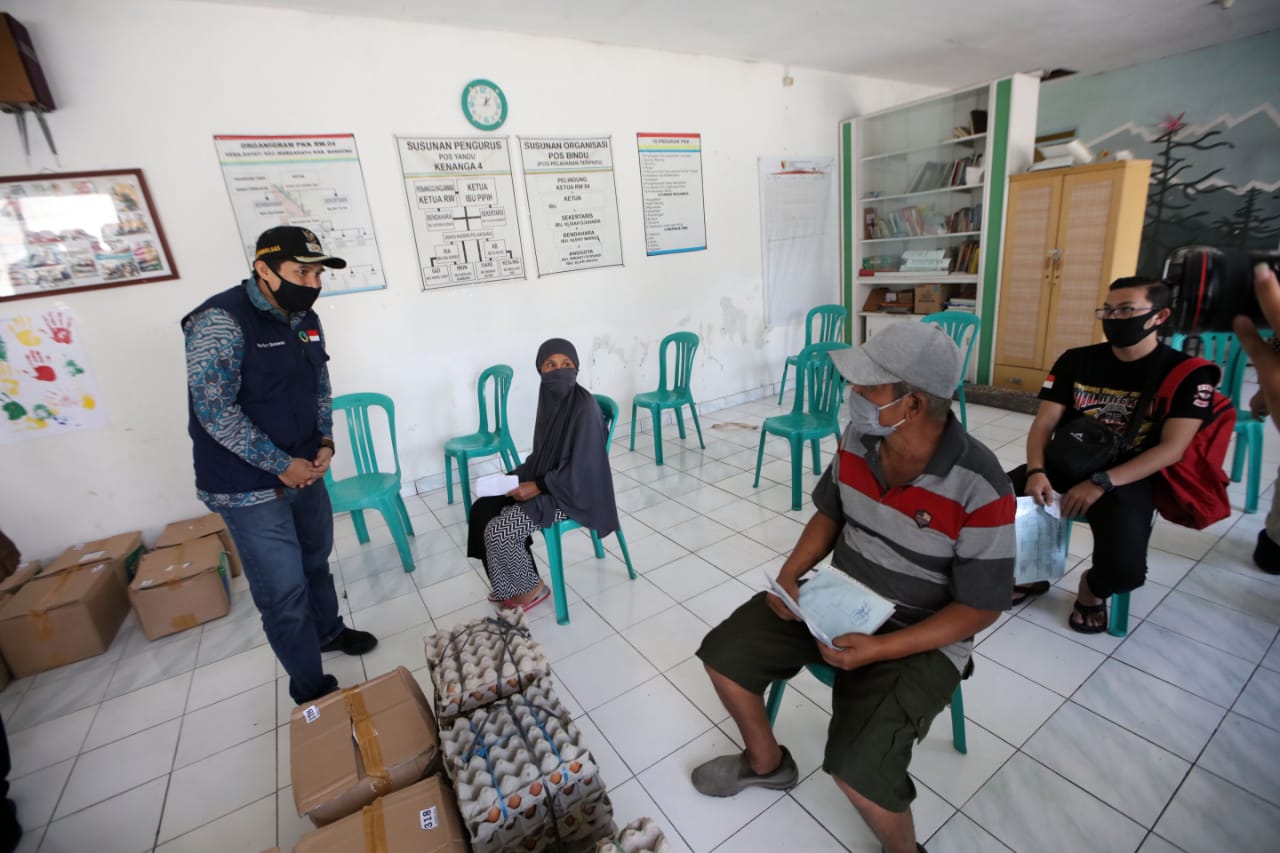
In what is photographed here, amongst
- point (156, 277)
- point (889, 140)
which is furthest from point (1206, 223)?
point (156, 277)

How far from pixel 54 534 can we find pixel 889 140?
21.3 feet

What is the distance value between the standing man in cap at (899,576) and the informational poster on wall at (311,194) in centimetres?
295

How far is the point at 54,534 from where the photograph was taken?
2.78 meters

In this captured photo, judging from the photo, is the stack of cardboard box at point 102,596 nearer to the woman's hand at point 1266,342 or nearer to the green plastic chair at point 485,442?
the green plastic chair at point 485,442

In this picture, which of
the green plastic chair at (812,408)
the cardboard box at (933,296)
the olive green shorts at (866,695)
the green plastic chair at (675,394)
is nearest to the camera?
the olive green shorts at (866,695)

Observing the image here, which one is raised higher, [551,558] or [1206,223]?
[1206,223]

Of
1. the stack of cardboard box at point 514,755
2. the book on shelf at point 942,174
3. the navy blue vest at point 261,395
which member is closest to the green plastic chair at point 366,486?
the navy blue vest at point 261,395

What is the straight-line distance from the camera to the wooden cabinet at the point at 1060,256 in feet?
12.4

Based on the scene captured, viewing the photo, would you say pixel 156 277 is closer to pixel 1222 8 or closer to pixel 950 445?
pixel 950 445

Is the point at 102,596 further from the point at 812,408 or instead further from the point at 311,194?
the point at 812,408

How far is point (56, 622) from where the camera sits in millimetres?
2275

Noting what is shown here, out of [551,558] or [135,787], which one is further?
[551,558]

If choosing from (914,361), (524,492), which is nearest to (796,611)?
(914,361)

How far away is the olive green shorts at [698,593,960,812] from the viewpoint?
1.13m
